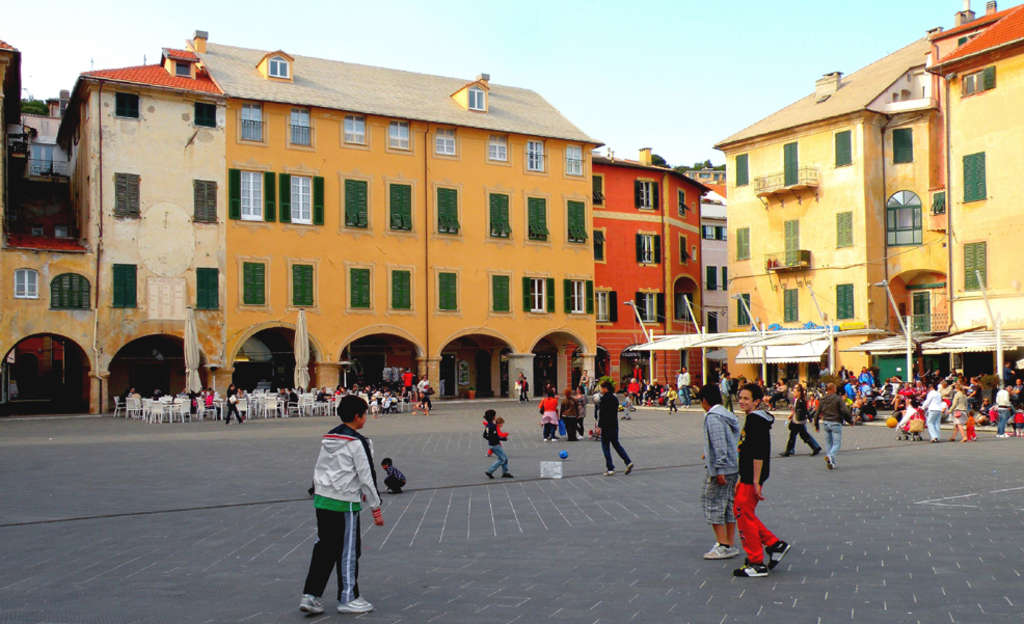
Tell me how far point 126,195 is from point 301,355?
946 cm

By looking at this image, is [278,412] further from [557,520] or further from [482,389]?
[557,520]

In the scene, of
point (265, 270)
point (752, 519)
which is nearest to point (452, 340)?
point (265, 270)

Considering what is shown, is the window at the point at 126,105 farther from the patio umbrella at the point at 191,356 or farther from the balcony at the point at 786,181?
the balcony at the point at 786,181

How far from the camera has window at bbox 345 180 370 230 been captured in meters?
41.9

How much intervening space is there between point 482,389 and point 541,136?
12322 mm

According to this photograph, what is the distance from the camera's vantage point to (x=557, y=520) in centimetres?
1127

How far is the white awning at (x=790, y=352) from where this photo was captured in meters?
38.4

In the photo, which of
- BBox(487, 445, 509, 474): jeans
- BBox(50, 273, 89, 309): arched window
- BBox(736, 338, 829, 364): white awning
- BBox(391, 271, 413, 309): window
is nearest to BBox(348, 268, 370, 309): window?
BBox(391, 271, 413, 309): window

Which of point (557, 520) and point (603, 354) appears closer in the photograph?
point (557, 520)

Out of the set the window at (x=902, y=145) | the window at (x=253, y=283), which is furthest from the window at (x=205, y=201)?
the window at (x=902, y=145)

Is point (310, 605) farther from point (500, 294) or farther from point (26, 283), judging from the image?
point (500, 294)

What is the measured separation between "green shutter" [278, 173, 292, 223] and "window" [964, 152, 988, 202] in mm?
25617

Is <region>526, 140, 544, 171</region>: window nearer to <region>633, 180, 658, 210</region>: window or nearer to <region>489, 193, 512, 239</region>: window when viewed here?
<region>489, 193, 512, 239</region>: window

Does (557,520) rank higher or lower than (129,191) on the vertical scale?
lower
